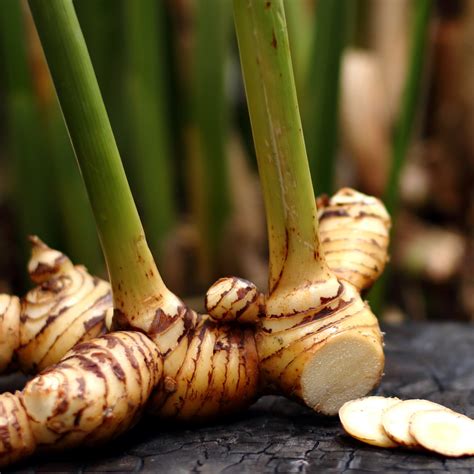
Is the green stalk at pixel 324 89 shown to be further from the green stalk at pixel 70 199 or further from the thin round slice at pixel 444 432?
the thin round slice at pixel 444 432

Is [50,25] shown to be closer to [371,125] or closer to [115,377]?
[115,377]

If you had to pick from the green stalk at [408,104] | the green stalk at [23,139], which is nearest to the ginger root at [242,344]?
the green stalk at [408,104]

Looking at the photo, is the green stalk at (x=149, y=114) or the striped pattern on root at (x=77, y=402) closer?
the striped pattern on root at (x=77, y=402)

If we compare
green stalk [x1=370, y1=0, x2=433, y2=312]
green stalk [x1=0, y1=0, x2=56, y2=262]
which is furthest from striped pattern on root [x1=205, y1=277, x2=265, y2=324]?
green stalk [x1=0, y1=0, x2=56, y2=262]

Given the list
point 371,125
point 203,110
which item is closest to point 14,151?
point 203,110

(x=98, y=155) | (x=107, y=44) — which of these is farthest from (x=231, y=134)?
(x=98, y=155)

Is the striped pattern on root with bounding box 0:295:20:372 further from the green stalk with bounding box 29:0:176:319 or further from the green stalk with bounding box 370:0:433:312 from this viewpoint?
the green stalk with bounding box 370:0:433:312
